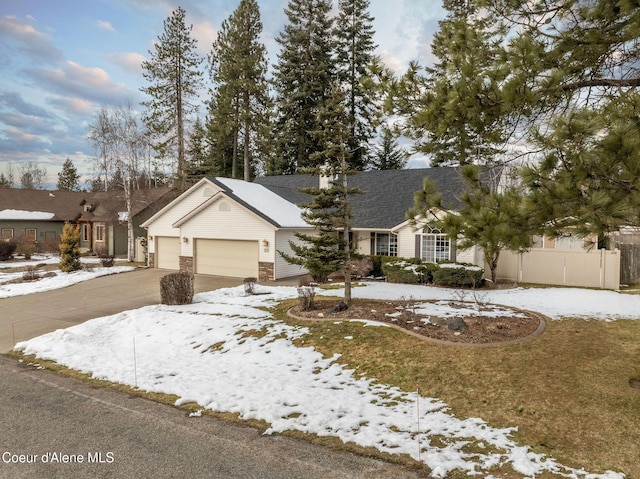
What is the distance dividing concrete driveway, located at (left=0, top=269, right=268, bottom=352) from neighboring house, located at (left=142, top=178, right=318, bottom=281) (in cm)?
130

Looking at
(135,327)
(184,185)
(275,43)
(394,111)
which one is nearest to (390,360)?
(394,111)

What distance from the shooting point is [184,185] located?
3028cm

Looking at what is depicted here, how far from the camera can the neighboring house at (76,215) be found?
29.6 metres

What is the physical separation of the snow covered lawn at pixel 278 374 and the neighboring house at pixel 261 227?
218 inches

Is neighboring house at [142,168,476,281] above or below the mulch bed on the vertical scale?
above

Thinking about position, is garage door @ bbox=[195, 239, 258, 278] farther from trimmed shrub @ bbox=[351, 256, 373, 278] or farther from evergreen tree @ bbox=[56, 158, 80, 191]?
evergreen tree @ bbox=[56, 158, 80, 191]

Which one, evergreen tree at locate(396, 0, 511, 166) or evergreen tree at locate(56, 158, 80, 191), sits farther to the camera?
evergreen tree at locate(56, 158, 80, 191)

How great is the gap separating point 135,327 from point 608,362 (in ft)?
35.2

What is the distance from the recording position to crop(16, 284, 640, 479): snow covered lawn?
14.3 ft

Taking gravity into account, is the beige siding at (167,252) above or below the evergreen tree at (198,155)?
below

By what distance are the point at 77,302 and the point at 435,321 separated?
1264cm

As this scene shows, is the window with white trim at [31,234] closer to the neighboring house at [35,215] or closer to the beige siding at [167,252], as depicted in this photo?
the neighboring house at [35,215]

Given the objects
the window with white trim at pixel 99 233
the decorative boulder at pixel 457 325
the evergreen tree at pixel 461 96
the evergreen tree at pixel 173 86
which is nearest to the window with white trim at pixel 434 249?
the decorative boulder at pixel 457 325

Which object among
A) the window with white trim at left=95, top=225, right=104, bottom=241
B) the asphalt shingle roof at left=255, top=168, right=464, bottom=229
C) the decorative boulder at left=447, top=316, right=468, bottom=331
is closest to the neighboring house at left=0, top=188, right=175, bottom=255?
the window with white trim at left=95, top=225, right=104, bottom=241
